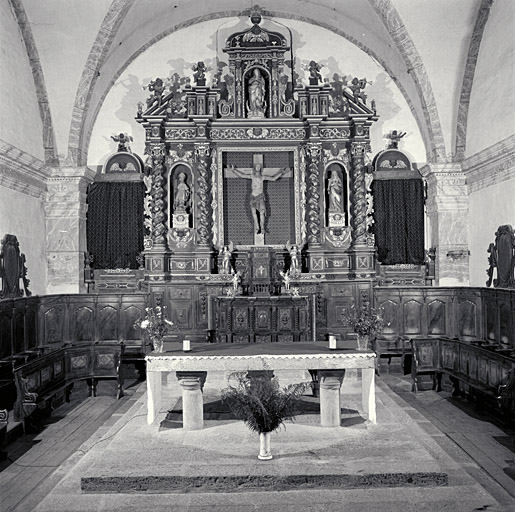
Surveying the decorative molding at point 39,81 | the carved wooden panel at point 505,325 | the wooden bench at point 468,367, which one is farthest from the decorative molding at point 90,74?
the carved wooden panel at point 505,325

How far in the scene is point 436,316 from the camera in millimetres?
12562

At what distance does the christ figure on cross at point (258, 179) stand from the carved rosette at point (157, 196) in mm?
1409

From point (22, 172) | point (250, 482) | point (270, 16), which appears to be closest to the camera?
point (250, 482)

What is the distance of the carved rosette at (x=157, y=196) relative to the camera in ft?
41.3

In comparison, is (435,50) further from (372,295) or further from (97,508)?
(97,508)

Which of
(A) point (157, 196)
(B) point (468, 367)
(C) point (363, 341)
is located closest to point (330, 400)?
(C) point (363, 341)

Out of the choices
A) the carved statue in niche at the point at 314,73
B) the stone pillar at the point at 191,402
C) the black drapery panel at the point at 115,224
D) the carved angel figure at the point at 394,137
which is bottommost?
the stone pillar at the point at 191,402

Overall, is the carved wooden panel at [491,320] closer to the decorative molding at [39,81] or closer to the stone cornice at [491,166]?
the stone cornice at [491,166]

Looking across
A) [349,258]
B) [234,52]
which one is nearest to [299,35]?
[234,52]

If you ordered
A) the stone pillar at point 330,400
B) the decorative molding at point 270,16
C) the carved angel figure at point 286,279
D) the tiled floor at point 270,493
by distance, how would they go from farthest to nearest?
the decorative molding at point 270,16 → the carved angel figure at point 286,279 → the stone pillar at point 330,400 → the tiled floor at point 270,493

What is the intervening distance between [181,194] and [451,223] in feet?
18.0

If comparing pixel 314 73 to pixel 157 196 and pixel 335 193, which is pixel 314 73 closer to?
pixel 335 193

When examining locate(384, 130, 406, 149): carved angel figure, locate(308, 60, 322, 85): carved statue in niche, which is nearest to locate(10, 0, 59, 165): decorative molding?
locate(308, 60, 322, 85): carved statue in niche

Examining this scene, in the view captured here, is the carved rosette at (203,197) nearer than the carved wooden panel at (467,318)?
No
